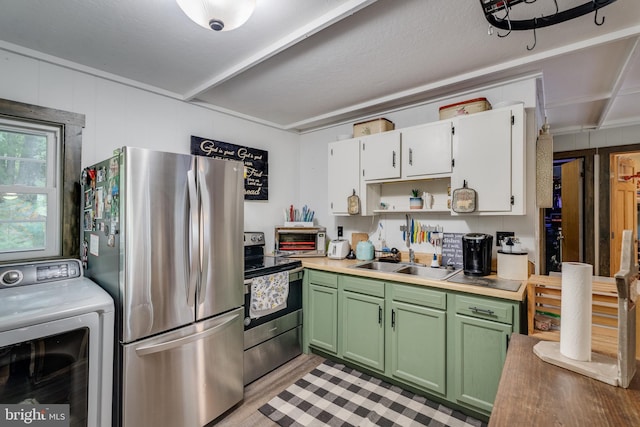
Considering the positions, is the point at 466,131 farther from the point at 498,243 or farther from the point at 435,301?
the point at 435,301

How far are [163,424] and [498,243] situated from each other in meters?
2.55

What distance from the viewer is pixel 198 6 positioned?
1.25 m

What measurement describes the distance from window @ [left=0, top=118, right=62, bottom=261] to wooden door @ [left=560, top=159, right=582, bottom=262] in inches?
210

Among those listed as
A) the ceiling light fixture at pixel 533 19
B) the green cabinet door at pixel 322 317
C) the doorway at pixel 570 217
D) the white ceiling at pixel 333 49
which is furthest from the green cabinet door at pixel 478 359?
the doorway at pixel 570 217

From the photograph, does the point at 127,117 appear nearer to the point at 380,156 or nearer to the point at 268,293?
the point at 268,293

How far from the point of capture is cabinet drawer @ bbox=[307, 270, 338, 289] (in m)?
2.55

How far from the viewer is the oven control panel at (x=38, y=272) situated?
5.31 ft

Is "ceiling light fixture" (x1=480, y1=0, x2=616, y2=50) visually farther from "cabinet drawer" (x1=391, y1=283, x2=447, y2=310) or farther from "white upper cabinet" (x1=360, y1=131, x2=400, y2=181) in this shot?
"cabinet drawer" (x1=391, y1=283, x2=447, y2=310)

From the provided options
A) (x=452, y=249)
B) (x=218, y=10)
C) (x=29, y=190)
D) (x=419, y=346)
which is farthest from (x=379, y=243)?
(x=29, y=190)

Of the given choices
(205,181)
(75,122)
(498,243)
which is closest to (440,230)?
(498,243)

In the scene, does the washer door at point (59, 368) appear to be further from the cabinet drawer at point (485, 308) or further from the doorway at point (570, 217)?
the doorway at point (570, 217)

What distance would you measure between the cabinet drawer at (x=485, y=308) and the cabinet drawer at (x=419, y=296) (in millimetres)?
105

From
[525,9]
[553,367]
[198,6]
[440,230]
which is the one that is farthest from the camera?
[440,230]

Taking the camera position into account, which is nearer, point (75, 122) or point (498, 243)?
point (75, 122)
